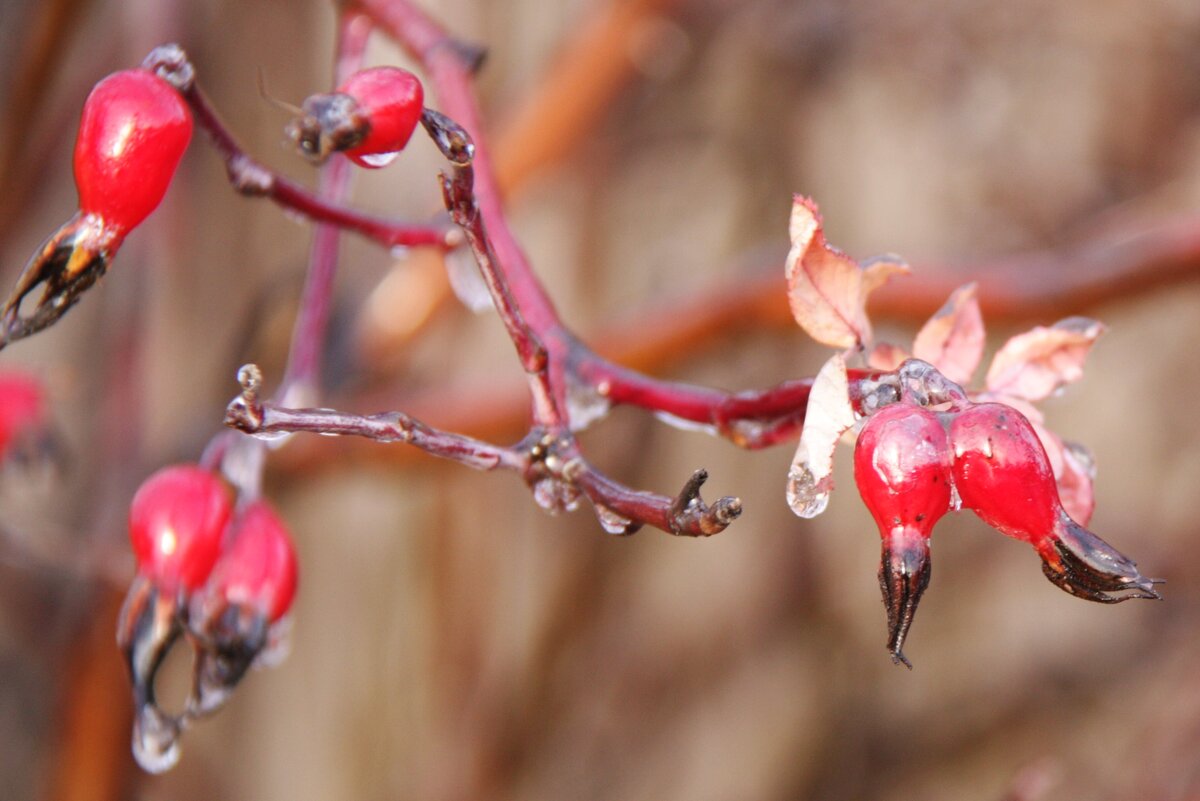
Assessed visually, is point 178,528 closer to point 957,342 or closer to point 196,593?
point 196,593

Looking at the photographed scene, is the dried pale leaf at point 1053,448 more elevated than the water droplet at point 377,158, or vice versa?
the water droplet at point 377,158

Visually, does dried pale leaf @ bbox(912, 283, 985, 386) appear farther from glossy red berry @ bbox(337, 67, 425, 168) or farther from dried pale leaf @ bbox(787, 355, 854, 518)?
glossy red berry @ bbox(337, 67, 425, 168)

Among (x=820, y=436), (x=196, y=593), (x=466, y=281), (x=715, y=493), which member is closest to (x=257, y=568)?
(x=196, y=593)

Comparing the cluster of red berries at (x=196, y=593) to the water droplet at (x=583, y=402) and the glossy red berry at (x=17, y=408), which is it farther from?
the glossy red berry at (x=17, y=408)

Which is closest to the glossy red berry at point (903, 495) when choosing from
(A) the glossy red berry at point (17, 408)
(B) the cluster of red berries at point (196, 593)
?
(B) the cluster of red berries at point (196, 593)

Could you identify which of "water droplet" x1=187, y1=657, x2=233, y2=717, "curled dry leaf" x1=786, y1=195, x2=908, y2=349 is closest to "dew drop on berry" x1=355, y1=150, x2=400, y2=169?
"curled dry leaf" x1=786, y1=195, x2=908, y2=349

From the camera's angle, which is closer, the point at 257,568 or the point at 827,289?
the point at 827,289
